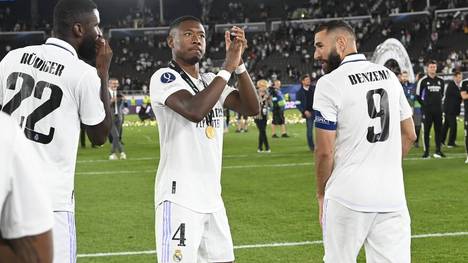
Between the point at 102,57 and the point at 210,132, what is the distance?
877 millimetres

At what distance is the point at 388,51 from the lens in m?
25.9

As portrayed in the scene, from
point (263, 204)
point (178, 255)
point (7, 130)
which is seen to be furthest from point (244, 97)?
point (263, 204)

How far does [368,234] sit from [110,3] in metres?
71.8

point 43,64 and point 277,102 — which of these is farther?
point 277,102

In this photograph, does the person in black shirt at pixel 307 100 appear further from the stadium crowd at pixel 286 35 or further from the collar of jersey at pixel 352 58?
the stadium crowd at pixel 286 35

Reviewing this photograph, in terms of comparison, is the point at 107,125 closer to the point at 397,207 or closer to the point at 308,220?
the point at 397,207

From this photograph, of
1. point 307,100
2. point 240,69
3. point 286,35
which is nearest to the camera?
point 240,69

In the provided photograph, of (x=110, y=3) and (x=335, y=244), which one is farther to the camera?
(x=110, y=3)

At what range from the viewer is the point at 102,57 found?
4.17 meters

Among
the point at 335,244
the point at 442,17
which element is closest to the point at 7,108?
the point at 335,244

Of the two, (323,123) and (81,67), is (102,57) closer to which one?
(81,67)

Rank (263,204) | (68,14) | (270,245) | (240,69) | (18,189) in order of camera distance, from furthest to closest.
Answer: (263,204) < (270,245) < (240,69) < (68,14) < (18,189)

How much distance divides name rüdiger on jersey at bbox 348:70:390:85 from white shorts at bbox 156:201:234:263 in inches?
47.7

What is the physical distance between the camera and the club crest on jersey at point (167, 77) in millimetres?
4539
